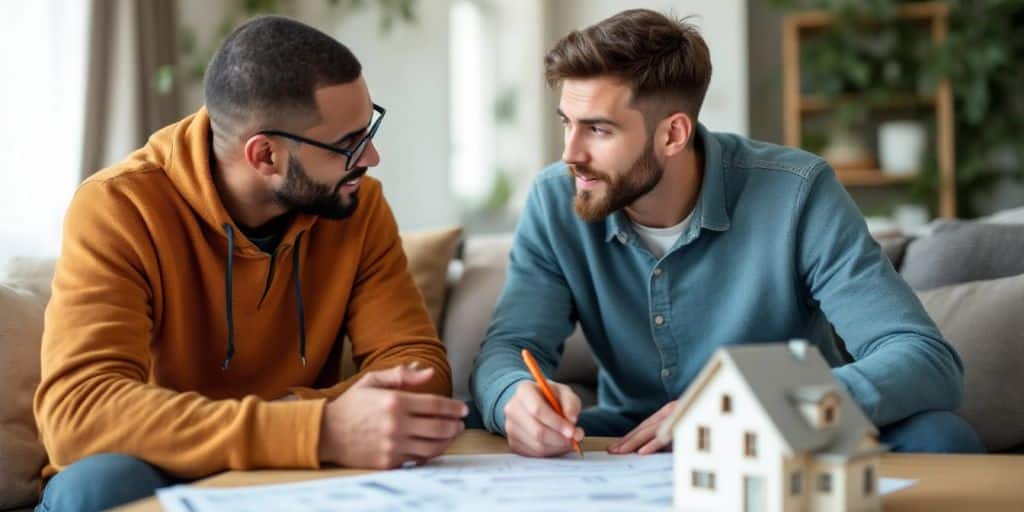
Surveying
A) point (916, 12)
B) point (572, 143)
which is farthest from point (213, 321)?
point (916, 12)

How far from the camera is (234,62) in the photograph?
5.65 feet

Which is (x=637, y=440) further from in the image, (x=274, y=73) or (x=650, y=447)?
(x=274, y=73)

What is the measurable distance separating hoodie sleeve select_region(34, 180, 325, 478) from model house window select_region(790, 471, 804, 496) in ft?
1.98

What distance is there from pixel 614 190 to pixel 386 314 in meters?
0.43

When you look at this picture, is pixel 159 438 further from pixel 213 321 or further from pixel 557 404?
pixel 557 404

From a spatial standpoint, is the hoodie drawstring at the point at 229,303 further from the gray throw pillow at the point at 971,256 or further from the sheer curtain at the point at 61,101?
the sheer curtain at the point at 61,101

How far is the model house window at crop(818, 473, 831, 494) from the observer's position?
1.06 m

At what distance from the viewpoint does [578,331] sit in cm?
257

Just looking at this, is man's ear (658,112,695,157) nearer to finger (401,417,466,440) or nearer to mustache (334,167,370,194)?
mustache (334,167,370,194)

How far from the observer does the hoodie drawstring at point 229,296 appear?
174 cm

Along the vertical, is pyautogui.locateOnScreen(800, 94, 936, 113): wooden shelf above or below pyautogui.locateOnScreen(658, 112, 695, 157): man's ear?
below

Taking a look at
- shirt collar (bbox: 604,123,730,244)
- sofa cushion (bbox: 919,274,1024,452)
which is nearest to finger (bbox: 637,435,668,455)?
shirt collar (bbox: 604,123,730,244)

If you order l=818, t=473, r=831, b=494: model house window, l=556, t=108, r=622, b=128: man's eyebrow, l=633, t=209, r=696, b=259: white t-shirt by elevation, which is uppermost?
l=556, t=108, r=622, b=128: man's eyebrow

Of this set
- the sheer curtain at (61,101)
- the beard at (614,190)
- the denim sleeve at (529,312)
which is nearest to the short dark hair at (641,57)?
the beard at (614,190)
